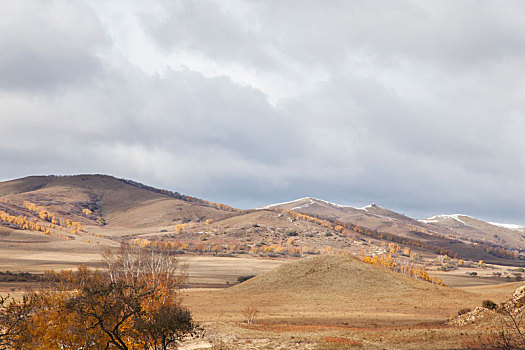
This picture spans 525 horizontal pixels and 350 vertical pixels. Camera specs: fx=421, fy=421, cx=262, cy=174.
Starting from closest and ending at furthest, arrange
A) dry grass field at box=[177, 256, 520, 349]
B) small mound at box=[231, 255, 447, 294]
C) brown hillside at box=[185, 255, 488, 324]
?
dry grass field at box=[177, 256, 520, 349] → brown hillside at box=[185, 255, 488, 324] → small mound at box=[231, 255, 447, 294]

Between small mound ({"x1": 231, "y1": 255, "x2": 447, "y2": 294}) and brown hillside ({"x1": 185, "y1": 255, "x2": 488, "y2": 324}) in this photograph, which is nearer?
brown hillside ({"x1": 185, "y1": 255, "x2": 488, "y2": 324})

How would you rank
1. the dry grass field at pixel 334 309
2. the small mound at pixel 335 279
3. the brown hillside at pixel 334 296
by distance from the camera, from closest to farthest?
the dry grass field at pixel 334 309, the brown hillside at pixel 334 296, the small mound at pixel 335 279

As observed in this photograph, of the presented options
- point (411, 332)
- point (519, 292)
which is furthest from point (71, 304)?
point (519, 292)

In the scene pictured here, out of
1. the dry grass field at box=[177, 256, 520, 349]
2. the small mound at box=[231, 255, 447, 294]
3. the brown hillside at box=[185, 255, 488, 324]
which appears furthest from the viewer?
the small mound at box=[231, 255, 447, 294]

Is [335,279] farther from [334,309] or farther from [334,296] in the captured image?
[334,309]

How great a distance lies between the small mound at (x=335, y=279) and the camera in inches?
4188

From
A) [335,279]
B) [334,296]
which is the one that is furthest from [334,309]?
[335,279]

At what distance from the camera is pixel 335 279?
11238 centimetres

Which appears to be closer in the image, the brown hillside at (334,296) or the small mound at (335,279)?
the brown hillside at (334,296)

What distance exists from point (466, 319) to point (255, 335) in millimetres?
29363

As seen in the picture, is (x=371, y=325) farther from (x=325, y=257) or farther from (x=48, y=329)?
(x=325, y=257)

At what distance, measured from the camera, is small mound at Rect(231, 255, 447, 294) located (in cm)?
10638

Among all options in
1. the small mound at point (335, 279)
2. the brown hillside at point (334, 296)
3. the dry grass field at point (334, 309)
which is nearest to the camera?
the dry grass field at point (334, 309)

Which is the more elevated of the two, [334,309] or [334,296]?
[334,296]
